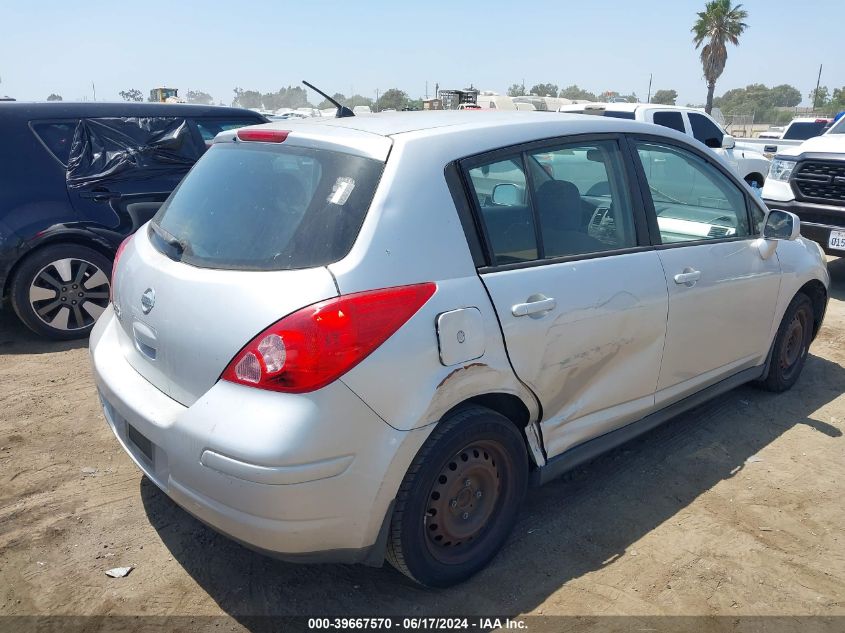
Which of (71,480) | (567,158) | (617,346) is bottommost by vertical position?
(71,480)

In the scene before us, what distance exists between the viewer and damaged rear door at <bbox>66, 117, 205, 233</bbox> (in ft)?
18.0

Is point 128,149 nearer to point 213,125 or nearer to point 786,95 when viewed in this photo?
point 213,125

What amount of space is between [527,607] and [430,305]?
4.00 feet

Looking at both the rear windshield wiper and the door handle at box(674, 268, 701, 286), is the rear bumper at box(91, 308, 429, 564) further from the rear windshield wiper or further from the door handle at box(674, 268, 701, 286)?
the door handle at box(674, 268, 701, 286)

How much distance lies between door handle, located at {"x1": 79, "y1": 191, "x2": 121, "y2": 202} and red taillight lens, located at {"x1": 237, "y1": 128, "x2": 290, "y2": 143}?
310 cm

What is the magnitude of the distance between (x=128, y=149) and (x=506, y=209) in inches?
170

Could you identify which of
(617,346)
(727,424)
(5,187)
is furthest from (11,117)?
(727,424)

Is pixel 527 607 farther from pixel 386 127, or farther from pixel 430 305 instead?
pixel 386 127

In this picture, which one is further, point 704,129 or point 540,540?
point 704,129

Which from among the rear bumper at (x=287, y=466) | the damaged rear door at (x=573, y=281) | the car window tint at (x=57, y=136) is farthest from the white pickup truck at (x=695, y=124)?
the rear bumper at (x=287, y=466)

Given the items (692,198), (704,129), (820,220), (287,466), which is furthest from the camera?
(704,129)

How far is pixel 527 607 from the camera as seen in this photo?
260 cm

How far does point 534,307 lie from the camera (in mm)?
2654

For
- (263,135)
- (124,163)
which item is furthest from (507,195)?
(124,163)
